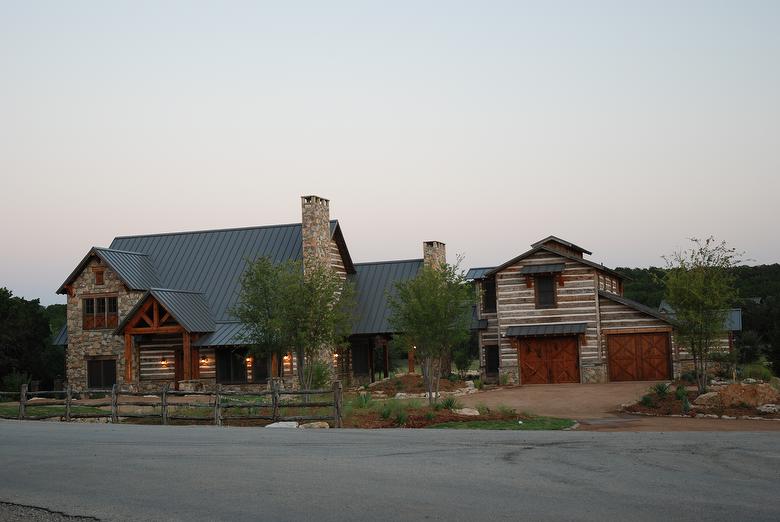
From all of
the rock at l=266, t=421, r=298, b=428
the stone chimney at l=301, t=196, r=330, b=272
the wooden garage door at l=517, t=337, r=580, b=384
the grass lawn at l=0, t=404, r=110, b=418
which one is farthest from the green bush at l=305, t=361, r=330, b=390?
the wooden garage door at l=517, t=337, r=580, b=384

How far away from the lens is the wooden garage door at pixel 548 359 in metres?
44.4

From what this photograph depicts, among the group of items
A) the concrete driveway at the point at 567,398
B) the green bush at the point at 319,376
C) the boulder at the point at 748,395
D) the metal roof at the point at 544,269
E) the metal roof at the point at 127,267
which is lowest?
the concrete driveway at the point at 567,398

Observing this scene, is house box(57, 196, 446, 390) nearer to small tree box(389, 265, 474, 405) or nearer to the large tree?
the large tree

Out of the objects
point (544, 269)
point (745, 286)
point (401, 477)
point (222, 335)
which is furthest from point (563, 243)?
point (745, 286)

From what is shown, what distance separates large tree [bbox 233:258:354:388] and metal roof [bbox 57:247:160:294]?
45.2 feet

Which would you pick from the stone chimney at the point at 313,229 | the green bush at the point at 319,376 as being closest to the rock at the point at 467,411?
the green bush at the point at 319,376

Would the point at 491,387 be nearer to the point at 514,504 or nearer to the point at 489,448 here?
the point at 489,448

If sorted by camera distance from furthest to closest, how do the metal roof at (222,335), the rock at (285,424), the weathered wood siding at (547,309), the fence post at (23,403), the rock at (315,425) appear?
the metal roof at (222,335) < the weathered wood siding at (547,309) < the fence post at (23,403) < the rock at (285,424) < the rock at (315,425)

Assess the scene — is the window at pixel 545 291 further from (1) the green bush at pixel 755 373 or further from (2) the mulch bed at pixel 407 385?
(1) the green bush at pixel 755 373

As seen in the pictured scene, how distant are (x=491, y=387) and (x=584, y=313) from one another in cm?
589

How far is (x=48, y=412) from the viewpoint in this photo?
33.3 metres

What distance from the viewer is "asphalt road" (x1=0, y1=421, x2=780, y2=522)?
36.4 feet

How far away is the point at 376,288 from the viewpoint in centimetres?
5091

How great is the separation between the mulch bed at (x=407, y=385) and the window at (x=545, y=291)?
225 inches
